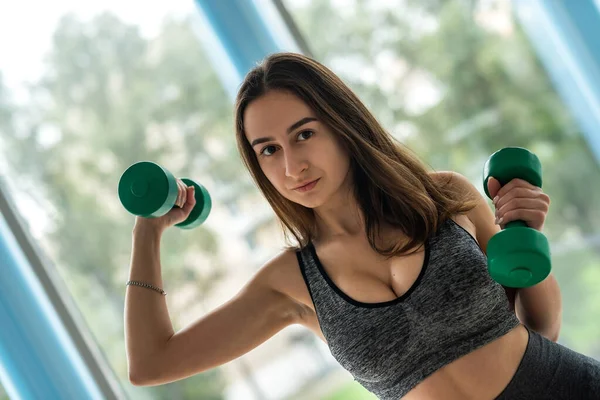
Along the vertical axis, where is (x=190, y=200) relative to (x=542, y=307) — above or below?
above

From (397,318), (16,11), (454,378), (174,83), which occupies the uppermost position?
(16,11)

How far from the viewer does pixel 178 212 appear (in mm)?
1606

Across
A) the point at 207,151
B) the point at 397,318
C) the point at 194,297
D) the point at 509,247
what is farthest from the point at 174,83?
the point at 509,247

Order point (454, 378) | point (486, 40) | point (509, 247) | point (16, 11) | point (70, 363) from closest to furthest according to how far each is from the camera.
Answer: point (509, 247)
point (454, 378)
point (70, 363)
point (16, 11)
point (486, 40)

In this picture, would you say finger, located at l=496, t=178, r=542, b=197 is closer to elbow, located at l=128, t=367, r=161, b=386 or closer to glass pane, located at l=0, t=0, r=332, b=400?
elbow, located at l=128, t=367, r=161, b=386

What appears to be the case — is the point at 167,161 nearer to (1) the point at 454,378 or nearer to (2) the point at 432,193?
(2) the point at 432,193

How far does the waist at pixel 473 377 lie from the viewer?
1.34 metres

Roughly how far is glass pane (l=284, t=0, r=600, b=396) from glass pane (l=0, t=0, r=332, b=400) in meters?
0.50

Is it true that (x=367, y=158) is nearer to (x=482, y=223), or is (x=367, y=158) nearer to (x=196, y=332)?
(x=482, y=223)

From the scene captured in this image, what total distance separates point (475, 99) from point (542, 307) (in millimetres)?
1048

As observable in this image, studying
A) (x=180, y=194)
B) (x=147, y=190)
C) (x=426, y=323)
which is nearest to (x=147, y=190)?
(x=147, y=190)

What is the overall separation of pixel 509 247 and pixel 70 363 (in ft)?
4.12

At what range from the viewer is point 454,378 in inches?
52.9

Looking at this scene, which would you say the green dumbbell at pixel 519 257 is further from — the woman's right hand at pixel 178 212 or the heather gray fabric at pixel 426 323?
the woman's right hand at pixel 178 212
